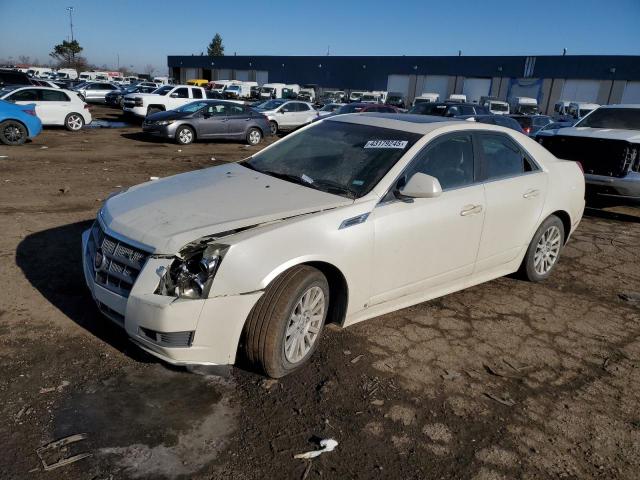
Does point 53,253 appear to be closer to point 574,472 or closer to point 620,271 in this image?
point 574,472

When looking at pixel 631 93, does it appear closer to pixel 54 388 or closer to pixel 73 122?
pixel 73 122

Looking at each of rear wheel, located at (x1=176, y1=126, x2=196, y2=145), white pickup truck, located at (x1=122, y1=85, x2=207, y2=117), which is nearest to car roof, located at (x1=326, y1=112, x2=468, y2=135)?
rear wheel, located at (x1=176, y1=126, x2=196, y2=145)

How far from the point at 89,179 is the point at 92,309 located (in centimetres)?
612

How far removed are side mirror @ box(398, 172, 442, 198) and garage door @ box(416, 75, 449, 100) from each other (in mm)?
54737

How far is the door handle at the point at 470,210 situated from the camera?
3.97 meters

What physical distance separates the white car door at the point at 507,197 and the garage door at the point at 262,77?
7072cm

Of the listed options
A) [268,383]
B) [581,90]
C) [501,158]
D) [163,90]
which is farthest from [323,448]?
[581,90]

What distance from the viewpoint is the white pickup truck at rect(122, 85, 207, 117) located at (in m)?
21.6

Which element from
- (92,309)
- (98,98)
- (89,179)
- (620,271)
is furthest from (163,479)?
(98,98)

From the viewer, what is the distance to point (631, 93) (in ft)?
146

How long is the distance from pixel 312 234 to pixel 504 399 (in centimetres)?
160

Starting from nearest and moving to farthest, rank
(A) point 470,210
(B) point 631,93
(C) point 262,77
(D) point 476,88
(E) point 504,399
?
(E) point 504,399
(A) point 470,210
(B) point 631,93
(D) point 476,88
(C) point 262,77

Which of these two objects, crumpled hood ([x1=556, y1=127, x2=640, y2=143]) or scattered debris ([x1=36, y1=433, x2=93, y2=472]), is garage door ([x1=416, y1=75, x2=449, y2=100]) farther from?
scattered debris ([x1=36, y1=433, x2=93, y2=472])

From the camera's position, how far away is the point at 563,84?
4822 cm
